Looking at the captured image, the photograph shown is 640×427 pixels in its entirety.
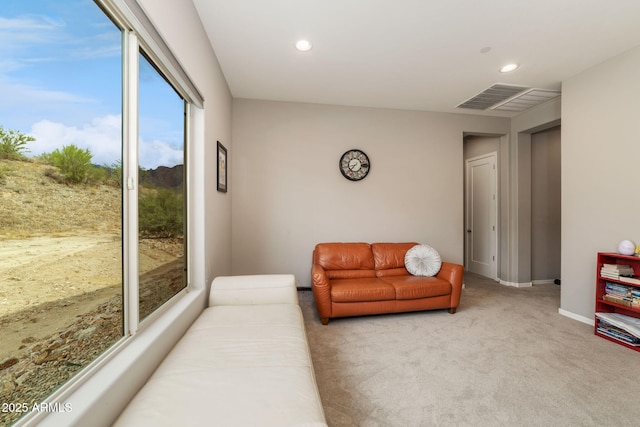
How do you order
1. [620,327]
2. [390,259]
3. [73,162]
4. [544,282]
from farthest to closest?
1. [544,282]
2. [390,259]
3. [620,327]
4. [73,162]

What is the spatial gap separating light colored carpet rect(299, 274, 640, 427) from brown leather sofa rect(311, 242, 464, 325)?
16 cm

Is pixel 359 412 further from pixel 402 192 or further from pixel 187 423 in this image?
pixel 402 192

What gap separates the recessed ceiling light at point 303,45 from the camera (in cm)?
235

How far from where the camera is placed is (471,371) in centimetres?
187

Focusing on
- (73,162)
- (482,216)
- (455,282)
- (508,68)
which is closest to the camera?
(73,162)

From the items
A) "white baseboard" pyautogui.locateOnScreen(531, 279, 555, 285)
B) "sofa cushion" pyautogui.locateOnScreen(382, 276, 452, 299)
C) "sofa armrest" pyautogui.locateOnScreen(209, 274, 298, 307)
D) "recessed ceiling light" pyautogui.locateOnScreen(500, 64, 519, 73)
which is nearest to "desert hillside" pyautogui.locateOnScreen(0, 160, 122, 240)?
"sofa armrest" pyautogui.locateOnScreen(209, 274, 298, 307)

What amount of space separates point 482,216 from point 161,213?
5.09 metres

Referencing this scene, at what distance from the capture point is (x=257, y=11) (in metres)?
2.00

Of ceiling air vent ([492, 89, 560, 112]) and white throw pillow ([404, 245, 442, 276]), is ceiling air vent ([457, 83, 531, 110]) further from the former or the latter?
white throw pillow ([404, 245, 442, 276])

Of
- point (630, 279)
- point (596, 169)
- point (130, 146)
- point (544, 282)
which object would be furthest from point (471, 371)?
point (544, 282)

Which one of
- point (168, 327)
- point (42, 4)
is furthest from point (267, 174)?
point (42, 4)

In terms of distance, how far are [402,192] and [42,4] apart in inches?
150

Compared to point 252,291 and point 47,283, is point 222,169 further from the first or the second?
point 47,283

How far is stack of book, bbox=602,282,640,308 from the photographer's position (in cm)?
225
